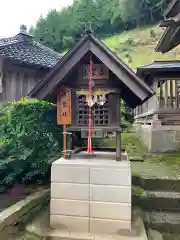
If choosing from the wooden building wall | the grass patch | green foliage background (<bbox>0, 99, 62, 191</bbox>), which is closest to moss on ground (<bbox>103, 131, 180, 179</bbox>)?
green foliage background (<bbox>0, 99, 62, 191</bbox>)

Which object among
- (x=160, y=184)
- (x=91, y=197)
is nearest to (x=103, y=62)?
(x=91, y=197)

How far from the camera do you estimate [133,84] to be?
3.94 metres

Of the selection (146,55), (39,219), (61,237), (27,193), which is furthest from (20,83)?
(146,55)

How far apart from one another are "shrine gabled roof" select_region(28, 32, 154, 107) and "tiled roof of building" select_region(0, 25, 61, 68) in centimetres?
465

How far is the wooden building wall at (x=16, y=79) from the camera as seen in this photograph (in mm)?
8406

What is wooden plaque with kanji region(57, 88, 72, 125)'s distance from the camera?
168 inches

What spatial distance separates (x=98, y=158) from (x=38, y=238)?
1.68 meters

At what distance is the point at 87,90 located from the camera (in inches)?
167

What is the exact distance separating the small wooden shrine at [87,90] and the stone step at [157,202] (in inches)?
59.8

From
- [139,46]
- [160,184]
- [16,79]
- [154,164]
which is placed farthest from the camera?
[139,46]

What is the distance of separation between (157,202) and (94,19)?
38.3 m

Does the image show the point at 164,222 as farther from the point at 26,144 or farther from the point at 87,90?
the point at 26,144

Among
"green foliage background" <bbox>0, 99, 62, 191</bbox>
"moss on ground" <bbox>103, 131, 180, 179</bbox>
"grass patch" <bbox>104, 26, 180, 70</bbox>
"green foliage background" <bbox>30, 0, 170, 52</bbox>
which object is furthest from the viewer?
"green foliage background" <bbox>30, 0, 170, 52</bbox>

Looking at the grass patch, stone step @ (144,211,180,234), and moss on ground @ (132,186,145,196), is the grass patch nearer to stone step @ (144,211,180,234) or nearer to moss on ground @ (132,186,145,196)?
moss on ground @ (132,186,145,196)
